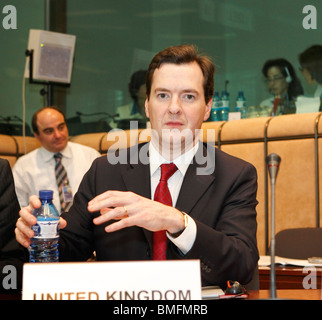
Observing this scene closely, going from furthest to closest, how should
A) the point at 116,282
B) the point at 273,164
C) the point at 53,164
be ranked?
the point at 53,164 → the point at 273,164 → the point at 116,282

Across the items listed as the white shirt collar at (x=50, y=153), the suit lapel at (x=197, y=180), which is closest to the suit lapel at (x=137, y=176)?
the suit lapel at (x=197, y=180)

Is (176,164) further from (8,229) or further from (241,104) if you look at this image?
(241,104)

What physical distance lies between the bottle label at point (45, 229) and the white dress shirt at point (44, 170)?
2782 mm

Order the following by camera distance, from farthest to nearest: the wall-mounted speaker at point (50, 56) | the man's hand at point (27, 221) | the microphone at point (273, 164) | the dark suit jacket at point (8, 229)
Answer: the wall-mounted speaker at point (50, 56) < the dark suit jacket at point (8, 229) < the man's hand at point (27, 221) < the microphone at point (273, 164)

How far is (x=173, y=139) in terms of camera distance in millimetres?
1854

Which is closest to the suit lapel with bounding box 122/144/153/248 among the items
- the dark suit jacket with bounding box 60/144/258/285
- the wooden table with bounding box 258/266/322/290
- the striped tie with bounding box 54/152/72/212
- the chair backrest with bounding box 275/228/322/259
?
the dark suit jacket with bounding box 60/144/258/285

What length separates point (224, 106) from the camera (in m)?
4.33

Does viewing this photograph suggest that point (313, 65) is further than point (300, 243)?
Yes

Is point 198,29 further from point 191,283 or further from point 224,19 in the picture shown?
point 191,283

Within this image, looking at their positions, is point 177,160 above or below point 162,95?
below

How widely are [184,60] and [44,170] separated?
2.69m

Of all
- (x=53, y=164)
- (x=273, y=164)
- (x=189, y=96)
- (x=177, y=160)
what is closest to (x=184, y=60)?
(x=189, y=96)

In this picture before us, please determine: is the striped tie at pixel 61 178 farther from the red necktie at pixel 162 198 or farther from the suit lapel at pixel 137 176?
the red necktie at pixel 162 198

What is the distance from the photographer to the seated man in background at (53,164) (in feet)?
14.1
